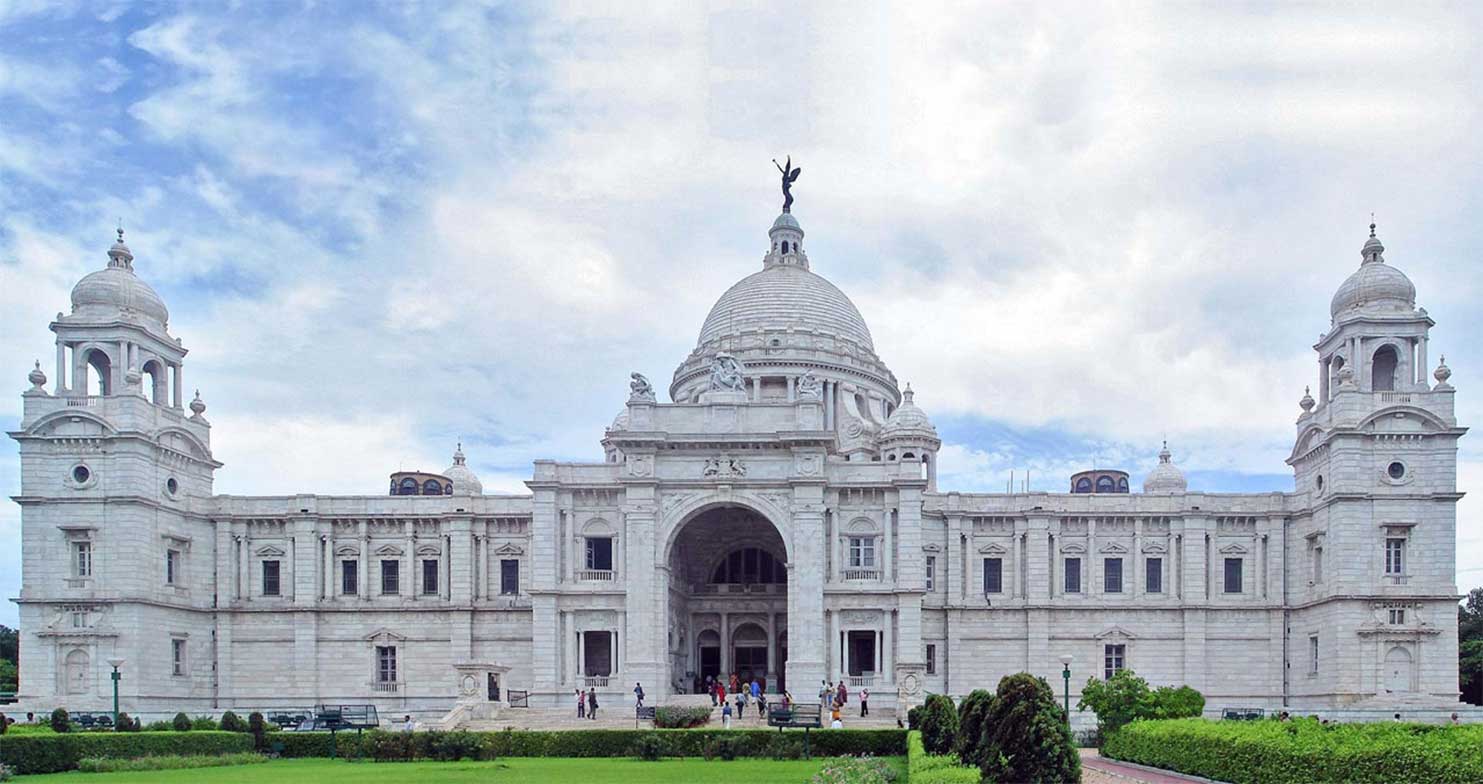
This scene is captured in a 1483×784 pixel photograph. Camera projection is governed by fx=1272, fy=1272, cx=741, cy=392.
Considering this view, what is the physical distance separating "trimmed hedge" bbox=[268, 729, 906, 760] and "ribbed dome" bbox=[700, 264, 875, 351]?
40843mm

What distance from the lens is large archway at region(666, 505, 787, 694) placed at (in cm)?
6328

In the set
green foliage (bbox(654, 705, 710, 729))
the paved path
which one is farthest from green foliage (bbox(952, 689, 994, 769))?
green foliage (bbox(654, 705, 710, 729))

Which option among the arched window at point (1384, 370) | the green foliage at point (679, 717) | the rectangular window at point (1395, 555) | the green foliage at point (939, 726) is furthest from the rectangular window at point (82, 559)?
the arched window at point (1384, 370)

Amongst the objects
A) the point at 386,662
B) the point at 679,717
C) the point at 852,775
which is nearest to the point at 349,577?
the point at 386,662

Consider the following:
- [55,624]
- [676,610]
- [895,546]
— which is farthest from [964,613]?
[55,624]

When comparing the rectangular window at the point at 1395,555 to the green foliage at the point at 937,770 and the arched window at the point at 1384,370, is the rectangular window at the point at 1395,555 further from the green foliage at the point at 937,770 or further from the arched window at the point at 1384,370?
the green foliage at the point at 937,770

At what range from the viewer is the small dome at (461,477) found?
81.2 meters

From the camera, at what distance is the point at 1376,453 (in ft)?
187

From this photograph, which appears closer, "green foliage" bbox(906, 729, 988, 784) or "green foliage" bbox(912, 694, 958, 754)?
"green foliage" bbox(906, 729, 988, 784)

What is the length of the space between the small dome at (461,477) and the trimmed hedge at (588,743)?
1608 inches

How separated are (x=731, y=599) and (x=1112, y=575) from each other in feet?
63.4

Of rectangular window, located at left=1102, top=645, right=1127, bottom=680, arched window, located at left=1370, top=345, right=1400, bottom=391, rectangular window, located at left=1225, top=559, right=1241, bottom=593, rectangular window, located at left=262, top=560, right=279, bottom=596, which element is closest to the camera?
arched window, located at left=1370, top=345, right=1400, bottom=391

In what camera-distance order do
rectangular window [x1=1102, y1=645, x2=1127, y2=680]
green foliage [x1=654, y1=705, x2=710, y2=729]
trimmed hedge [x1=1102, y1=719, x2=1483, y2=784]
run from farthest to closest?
rectangular window [x1=1102, y1=645, x2=1127, y2=680] < green foliage [x1=654, y1=705, x2=710, y2=729] < trimmed hedge [x1=1102, y1=719, x2=1483, y2=784]

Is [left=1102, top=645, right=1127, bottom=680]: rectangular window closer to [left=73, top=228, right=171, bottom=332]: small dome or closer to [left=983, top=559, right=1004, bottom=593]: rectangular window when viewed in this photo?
[left=983, top=559, right=1004, bottom=593]: rectangular window
